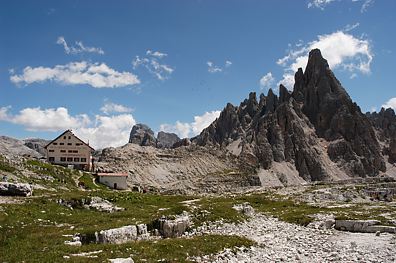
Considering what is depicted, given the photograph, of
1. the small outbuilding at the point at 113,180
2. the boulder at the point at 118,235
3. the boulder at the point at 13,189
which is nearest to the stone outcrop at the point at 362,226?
the boulder at the point at 118,235

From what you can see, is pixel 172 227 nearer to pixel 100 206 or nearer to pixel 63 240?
pixel 63 240

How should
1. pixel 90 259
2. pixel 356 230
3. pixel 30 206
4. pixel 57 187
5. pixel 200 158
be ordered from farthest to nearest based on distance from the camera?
pixel 200 158
pixel 57 187
pixel 356 230
pixel 30 206
pixel 90 259

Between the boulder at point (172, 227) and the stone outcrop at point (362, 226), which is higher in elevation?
the boulder at point (172, 227)

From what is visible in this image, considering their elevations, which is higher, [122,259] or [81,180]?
[81,180]

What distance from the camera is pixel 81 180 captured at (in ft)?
300

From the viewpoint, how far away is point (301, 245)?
34.1 m

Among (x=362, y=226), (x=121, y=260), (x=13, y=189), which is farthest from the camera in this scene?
(x=13, y=189)

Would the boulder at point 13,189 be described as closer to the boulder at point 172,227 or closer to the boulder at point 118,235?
the boulder at point 172,227

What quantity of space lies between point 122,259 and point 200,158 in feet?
548

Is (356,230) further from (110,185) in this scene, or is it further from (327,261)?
(110,185)

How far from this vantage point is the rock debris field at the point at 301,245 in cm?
2856

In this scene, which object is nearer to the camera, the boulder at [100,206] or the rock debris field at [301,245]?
the rock debris field at [301,245]

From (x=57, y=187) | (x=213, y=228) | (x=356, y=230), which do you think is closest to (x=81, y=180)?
(x=57, y=187)

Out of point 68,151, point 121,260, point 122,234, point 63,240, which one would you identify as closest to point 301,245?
point 122,234
